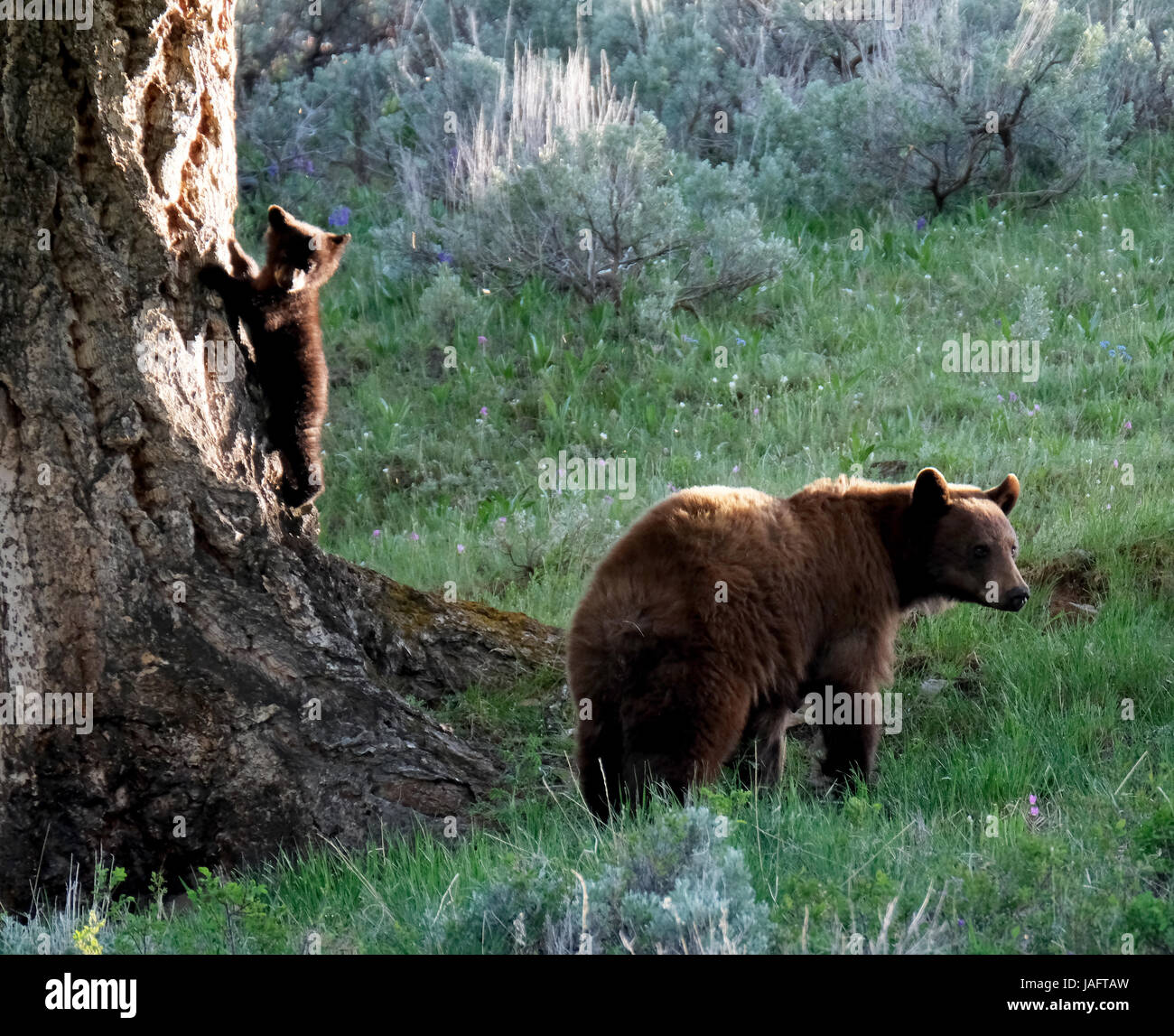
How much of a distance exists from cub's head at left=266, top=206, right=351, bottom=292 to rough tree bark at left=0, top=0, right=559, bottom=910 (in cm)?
42

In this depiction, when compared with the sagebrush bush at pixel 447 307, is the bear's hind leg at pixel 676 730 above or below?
below

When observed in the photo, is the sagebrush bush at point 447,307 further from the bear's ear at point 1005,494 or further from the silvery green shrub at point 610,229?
the bear's ear at point 1005,494

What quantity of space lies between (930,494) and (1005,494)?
22.0 inches

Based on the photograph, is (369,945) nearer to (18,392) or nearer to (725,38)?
(18,392)

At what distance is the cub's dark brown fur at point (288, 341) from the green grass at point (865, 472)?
1.57 meters

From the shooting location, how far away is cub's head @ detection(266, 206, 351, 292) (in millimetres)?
5516

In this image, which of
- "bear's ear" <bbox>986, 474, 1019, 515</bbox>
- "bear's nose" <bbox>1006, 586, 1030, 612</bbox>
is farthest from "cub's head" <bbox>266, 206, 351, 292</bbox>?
"bear's nose" <bbox>1006, 586, 1030, 612</bbox>

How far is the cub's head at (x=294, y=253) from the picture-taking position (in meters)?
5.52
